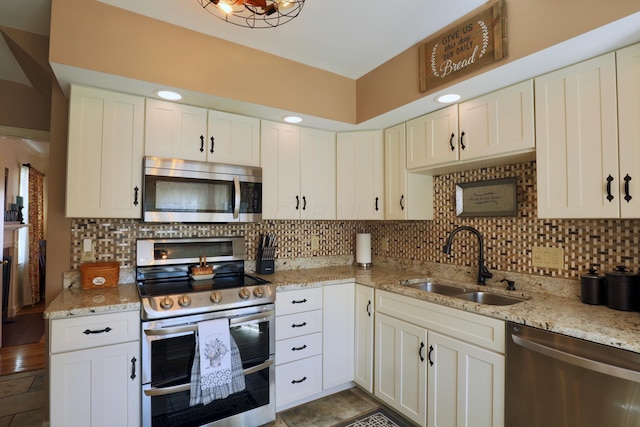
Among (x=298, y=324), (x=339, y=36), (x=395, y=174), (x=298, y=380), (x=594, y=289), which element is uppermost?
(x=339, y=36)

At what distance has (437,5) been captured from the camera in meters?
1.80

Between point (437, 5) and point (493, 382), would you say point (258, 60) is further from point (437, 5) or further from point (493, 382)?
point (493, 382)

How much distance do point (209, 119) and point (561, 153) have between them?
215 cm

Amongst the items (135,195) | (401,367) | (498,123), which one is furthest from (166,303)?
(498,123)

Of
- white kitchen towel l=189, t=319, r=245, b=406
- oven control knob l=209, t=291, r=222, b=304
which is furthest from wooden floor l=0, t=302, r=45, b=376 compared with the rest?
oven control knob l=209, t=291, r=222, b=304

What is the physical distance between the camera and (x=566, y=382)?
137cm

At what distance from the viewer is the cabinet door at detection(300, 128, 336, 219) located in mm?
2771

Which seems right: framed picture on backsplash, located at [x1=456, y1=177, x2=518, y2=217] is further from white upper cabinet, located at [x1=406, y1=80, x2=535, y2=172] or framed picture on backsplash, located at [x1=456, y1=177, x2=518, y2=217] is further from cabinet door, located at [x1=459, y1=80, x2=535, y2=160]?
cabinet door, located at [x1=459, y1=80, x2=535, y2=160]

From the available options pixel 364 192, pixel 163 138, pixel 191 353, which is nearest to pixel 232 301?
pixel 191 353

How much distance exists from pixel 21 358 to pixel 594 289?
4564 mm

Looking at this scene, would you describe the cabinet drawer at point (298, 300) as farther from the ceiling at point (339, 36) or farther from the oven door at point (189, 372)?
the ceiling at point (339, 36)

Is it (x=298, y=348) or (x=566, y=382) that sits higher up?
(x=566, y=382)

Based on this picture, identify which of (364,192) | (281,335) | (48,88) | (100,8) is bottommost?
(281,335)

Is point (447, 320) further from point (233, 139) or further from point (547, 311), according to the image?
point (233, 139)
